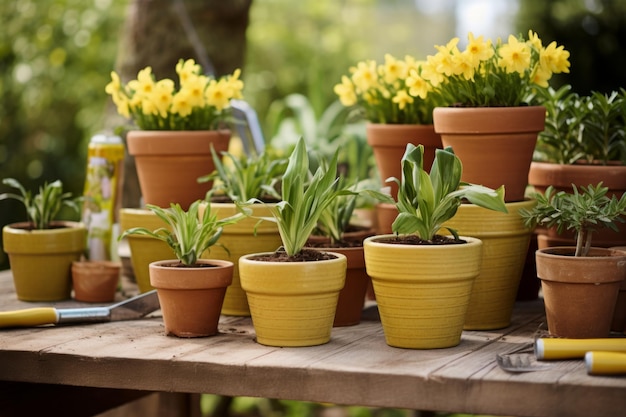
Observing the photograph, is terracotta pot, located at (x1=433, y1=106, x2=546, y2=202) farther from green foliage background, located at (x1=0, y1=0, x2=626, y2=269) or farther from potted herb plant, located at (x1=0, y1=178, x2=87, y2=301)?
green foliage background, located at (x1=0, y1=0, x2=626, y2=269)

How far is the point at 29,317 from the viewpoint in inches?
84.0

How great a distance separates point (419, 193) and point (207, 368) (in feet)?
1.76

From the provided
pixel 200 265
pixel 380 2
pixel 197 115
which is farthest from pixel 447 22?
pixel 200 265

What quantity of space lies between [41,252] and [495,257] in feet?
3.80

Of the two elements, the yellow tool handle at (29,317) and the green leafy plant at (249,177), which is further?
the green leafy plant at (249,177)

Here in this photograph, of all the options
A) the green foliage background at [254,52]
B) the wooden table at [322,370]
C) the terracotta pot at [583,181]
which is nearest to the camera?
the wooden table at [322,370]

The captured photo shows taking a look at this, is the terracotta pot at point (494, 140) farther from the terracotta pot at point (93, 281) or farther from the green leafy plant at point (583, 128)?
the terracotta pot at point (93, 281)

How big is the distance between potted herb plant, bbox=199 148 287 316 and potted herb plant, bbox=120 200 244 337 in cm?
11

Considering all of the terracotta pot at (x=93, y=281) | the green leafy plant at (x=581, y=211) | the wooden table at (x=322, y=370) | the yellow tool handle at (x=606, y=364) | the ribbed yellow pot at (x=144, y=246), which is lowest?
the wooden table at (x=322, y=370)

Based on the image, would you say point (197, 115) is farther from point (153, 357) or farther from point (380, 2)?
point (380, 2)

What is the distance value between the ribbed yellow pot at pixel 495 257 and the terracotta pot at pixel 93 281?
93 cm

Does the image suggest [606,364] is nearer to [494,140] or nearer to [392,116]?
[494,140]

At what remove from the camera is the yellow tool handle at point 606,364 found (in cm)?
162

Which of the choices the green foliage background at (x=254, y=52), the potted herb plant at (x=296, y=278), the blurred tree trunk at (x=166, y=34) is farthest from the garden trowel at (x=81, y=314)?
the green foliage background at (x=254, y=52)
